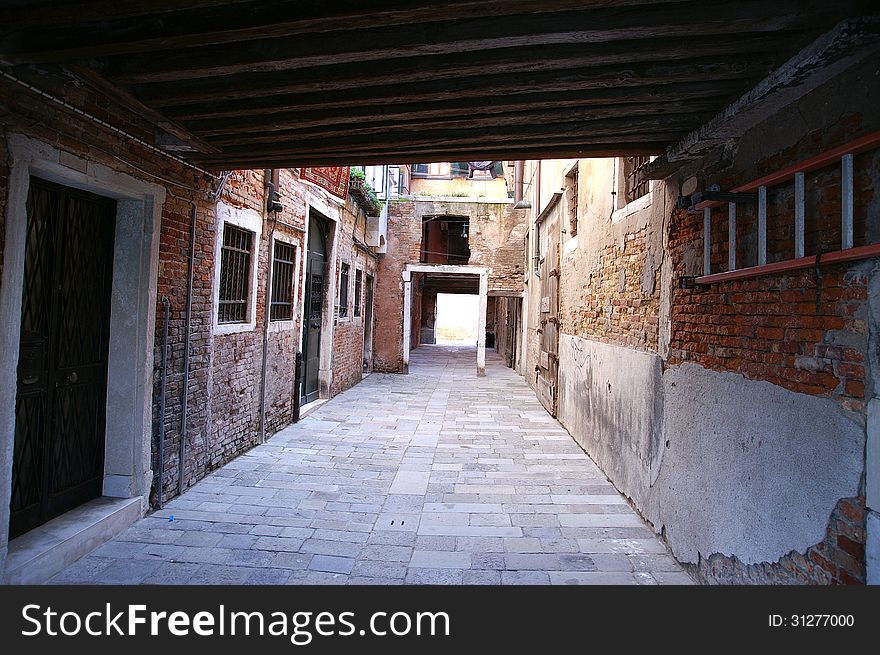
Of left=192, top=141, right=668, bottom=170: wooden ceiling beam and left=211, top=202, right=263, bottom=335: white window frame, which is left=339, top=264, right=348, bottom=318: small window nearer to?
left=211, top=202, right=263, bottom=335: white window frame

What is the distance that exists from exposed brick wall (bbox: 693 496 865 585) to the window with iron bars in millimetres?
3550

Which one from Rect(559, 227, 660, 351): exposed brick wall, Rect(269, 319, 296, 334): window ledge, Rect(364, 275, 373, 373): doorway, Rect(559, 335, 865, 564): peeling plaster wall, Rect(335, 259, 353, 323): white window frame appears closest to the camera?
Rect(559, 335, 865, 564): peeling plaster wall

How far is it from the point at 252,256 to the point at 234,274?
0.41 meters

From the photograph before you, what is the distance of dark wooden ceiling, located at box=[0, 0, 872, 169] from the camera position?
242 centimetres

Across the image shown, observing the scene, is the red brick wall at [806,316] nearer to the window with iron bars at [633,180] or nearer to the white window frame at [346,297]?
the window with iron bars at [633,180]

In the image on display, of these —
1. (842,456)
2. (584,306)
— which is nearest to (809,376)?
(842,456)

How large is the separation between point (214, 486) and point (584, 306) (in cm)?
495

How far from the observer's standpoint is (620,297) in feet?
18.3

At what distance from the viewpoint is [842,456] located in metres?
2.22

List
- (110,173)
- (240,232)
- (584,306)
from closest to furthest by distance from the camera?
(110,173)
(240,232)
(584,306)

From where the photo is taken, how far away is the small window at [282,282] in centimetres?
727

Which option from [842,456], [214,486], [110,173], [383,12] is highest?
[383,12]

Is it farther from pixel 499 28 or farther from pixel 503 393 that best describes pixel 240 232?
pixel 503 393

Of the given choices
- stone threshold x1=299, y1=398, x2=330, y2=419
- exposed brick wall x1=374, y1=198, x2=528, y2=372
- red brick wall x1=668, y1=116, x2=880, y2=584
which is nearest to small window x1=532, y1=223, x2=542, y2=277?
Answer: exposed brick wall x1=374, y1=198, x2=528, y2=372
